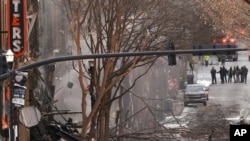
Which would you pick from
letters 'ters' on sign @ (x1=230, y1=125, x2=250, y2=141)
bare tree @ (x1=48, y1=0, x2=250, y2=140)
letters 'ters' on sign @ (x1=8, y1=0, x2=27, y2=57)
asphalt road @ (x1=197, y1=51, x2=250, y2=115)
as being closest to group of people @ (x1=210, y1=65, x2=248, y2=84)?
asphalt road @ (x1=197, y1=51, x2=250, y2=115)

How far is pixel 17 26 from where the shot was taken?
964 inches

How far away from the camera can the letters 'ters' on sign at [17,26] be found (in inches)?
964

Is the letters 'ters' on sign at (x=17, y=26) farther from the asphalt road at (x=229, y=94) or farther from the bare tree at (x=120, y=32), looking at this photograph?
the asphalt road at (x=229, y=94)

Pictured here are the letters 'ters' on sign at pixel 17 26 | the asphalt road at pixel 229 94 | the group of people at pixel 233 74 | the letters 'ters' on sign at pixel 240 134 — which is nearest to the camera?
the letters 'ters' on sign at pixel 240 134

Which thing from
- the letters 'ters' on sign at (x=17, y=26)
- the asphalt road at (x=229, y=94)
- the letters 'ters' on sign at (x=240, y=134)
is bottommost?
the letters 'ters' on sign at (x=240, y=134)

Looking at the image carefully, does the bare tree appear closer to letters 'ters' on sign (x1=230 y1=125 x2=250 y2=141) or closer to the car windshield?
letters 'ters' on sign (x1=230 y1=125 x2=250 y2=141)

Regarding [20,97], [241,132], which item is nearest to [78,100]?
[20,97]

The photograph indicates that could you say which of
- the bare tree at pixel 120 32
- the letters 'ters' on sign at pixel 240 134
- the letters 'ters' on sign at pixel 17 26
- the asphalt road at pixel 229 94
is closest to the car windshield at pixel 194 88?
the asphalt road at pixel 229 94

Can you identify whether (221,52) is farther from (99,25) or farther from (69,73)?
(69,73)

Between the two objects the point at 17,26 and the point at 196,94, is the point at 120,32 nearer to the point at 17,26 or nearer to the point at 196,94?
the point at 17,26

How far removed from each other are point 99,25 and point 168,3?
3149mm

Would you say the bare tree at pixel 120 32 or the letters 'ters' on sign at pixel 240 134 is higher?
the bare tree at pixel 120 32

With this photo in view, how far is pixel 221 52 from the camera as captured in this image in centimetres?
1609

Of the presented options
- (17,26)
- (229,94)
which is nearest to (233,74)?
(229,94)
